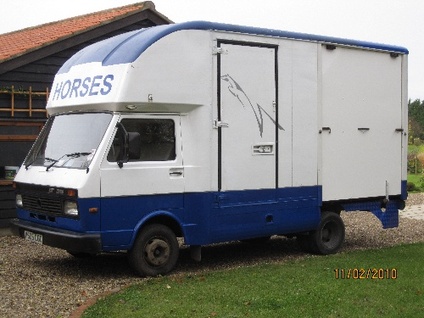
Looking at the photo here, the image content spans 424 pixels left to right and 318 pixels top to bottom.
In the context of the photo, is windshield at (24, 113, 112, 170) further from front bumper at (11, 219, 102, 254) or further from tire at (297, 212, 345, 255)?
tire at (297, 212, 345, 255)

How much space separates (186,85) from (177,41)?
600mm

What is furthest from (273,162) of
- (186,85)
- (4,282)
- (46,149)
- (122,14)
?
(122,14)

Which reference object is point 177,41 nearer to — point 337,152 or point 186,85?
point 186,85

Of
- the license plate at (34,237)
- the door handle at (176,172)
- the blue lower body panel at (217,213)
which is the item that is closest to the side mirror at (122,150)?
the blue lower body panel at (217,213)

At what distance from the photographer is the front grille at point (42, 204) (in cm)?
913

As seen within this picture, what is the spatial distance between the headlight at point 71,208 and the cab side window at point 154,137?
3.09 feet

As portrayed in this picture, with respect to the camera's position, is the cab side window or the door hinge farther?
the door hinge

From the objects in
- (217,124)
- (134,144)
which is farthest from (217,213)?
(134,144)

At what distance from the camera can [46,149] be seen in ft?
32.3

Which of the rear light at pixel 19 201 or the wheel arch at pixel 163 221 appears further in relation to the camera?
the rear light at pixel 19 201

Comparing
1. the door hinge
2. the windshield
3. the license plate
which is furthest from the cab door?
the license plate

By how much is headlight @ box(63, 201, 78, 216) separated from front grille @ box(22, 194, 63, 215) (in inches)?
3.8
